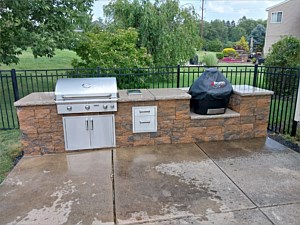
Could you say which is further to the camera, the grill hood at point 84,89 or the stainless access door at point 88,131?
the stainless access door at point 88,131

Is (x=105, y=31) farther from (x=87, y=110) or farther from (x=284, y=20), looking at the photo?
(x=284, y=20)

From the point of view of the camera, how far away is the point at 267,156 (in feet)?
11.8

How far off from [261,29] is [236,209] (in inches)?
1597

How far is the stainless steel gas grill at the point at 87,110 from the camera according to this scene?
357 cm

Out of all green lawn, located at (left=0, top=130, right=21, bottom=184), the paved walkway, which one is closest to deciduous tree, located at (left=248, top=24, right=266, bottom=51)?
the paved walkway

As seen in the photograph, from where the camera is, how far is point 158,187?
2.80 metres

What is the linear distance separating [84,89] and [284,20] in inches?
898

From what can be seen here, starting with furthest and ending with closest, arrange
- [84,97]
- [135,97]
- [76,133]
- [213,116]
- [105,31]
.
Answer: [105,31] < [213,116] < [135,97] < [76,133] < [84,97]

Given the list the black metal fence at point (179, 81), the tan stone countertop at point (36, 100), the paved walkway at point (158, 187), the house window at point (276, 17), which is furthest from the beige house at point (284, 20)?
the tan stone countertop at point (36, 100)

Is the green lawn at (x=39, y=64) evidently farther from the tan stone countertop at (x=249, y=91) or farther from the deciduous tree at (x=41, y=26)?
the tan stone countertop at (x=249, y=91)

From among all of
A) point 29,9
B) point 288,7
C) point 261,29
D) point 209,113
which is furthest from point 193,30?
point 261,29

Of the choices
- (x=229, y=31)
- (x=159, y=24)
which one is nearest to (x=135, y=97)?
(x=159, y=24)

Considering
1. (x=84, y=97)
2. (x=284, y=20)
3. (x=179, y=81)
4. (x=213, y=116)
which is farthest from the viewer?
(x=284, y=20)

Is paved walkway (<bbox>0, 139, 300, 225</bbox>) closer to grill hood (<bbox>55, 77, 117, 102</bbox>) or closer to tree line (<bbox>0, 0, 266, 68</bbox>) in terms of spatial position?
grill hood (<bbox>55, 77, 117, 102</bbox>)
